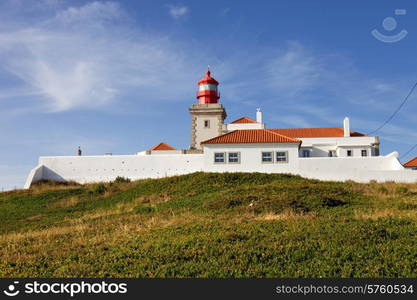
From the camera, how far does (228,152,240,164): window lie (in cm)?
2825

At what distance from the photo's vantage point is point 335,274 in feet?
19.2

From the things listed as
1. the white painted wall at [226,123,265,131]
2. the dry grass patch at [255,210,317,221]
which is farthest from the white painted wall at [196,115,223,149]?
the dry grass patch at [255,210,317,221]

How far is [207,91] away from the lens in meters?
40.3

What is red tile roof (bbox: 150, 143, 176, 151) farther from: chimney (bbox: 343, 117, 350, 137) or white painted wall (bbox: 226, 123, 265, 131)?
chimney (bbox: 343, 117, 350, 137)

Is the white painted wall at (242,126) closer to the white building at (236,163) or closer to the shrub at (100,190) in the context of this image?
the white building at (236,163)

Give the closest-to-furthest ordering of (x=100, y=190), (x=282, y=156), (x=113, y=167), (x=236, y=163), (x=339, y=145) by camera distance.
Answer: (x=100, y=190)
(x=282, y=156)
(x=236, y=163)
(x=113, y=167)
(x=339, y=145)

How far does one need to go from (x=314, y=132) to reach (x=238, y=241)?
32.2 metres

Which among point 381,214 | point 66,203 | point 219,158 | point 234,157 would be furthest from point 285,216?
point 219,158

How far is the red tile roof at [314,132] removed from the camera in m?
38.0

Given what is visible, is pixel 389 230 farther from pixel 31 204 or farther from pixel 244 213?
pixel 31 204

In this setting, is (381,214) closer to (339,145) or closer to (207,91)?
(339,145)

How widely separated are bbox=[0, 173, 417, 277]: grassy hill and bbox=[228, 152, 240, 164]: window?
439 inches

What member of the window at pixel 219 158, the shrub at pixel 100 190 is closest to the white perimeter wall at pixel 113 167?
the window at pixel 219 158

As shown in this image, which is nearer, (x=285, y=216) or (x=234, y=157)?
(x=285, y=216)
